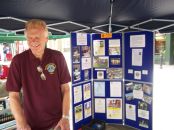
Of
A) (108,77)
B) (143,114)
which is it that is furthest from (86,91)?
(143,114)

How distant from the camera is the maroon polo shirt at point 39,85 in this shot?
4.05 feet

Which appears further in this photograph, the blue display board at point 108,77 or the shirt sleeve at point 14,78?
the blue display board at point 108,77

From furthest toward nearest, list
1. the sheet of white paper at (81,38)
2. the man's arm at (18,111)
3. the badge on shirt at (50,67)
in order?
1. the sheet of white paper at (81,38)
2. the badge on shirt at (50,67)
3. the man's arm at (18,111)

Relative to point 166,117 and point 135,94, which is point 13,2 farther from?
point 166,117

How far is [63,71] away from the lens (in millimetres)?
1306

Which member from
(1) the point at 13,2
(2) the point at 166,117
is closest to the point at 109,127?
(2) the point at 166,117

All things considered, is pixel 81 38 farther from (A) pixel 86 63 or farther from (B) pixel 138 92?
(B) pixel 138 92

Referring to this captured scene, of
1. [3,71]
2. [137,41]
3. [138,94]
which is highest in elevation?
[137,41]

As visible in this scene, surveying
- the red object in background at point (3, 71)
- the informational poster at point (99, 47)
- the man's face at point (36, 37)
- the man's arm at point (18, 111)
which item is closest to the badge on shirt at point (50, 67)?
the man's face at point (36, 37)

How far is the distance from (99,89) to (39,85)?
2508mm

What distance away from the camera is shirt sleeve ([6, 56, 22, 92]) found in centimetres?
121

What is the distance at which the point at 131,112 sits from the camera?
3.57 m

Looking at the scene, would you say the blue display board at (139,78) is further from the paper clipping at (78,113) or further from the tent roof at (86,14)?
the paper clipping at (78,113)

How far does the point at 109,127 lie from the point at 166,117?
52.6 inches
